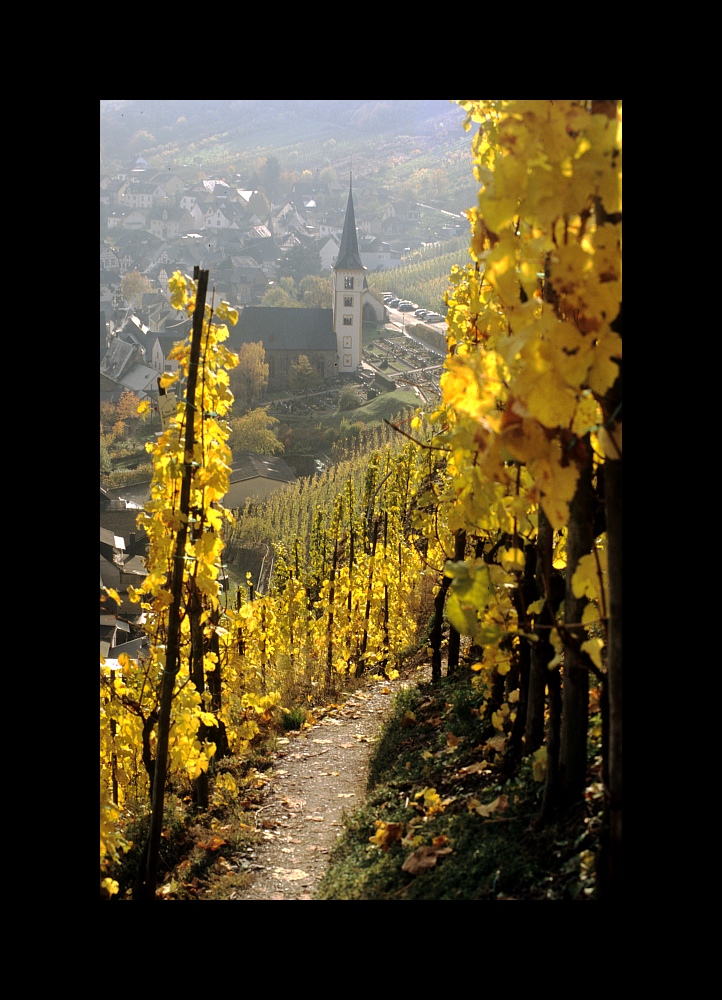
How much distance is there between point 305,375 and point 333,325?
0.97m

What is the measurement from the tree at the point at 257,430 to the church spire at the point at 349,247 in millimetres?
5139

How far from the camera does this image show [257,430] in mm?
11938

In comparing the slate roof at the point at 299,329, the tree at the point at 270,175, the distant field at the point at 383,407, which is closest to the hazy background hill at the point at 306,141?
the tree at the point at 270,175

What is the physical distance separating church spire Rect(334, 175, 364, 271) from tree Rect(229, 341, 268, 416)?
611 centimetres

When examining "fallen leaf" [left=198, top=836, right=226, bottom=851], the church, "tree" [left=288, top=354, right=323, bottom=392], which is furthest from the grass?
"tree" [left=288, top=354, right=323, bottom=392]

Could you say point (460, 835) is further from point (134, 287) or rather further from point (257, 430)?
point (257, 430)

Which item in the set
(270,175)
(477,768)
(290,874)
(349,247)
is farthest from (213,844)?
(349,247)

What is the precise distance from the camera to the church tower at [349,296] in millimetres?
5332

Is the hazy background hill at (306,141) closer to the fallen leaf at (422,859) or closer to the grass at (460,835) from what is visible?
the grass at (460,835)

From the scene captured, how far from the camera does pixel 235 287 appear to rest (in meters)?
4.82
